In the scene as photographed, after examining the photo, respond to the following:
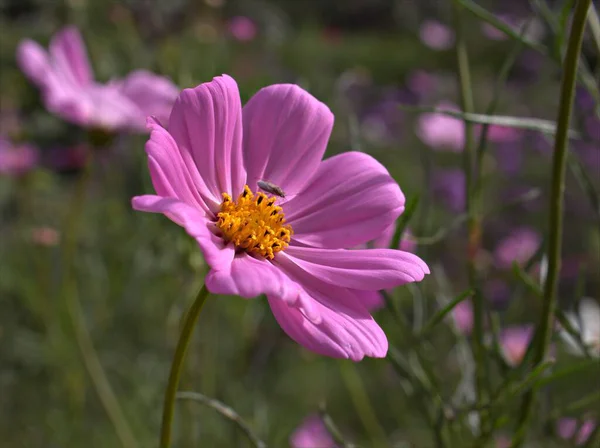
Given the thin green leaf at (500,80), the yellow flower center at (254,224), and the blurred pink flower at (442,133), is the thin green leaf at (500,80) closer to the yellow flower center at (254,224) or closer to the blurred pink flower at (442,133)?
the yellow flower center at (254,224)

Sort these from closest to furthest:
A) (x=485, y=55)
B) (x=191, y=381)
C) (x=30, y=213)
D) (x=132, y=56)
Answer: (x=191, y=381) < (x=132, y=56) < (x=30, y=213) < (x=485, y=55)

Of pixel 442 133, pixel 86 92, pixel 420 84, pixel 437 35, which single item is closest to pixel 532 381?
pixel 86 92

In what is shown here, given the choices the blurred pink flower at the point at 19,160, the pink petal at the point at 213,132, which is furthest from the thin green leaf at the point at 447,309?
the blurred pink flower at the point at 19,160

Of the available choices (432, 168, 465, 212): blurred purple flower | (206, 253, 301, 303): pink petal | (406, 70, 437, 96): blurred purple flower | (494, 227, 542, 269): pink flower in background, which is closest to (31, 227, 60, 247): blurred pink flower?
(206, 253, 301, 303): pink petal

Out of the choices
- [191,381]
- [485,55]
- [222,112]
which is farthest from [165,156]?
[485,55]

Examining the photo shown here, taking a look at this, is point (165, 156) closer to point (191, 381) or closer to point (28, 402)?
point (191, 381)

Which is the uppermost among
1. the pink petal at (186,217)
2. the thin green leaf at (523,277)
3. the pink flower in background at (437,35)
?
the pink petal at (186,217)
